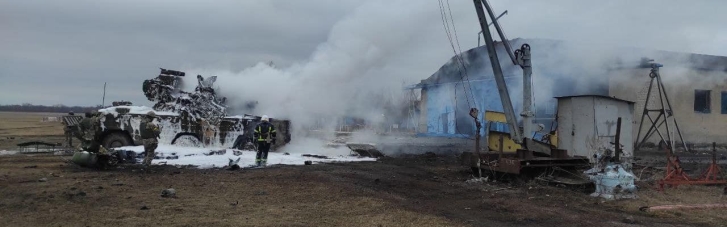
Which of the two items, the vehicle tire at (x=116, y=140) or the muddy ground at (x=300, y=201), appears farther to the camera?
the vehicle tire at (x=116, y=140)

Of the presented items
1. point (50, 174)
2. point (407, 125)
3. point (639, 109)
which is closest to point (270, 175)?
point (50, 174)

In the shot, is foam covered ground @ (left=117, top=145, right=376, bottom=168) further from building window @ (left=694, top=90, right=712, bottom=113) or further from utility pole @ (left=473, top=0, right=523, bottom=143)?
building window @ (left=694, top=90, right=712, bottom=113)

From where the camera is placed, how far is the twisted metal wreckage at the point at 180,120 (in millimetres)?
17016

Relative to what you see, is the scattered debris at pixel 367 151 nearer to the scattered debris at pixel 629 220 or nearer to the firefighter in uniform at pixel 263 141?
the firefighter in uniform at pixel 263 141

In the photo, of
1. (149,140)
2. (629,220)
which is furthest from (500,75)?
(149,140)

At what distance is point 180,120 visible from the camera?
56.6 ft

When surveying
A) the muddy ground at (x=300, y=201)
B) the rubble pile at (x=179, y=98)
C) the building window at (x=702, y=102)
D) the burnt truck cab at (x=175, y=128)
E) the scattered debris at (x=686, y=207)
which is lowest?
the muddy ground at (x=300, y=201)

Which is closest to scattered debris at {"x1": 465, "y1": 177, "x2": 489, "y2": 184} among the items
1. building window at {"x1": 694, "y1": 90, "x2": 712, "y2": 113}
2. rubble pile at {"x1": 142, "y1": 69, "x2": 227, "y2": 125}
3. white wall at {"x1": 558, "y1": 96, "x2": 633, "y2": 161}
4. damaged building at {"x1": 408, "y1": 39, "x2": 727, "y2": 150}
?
white wall at {"x1": 558, "y1": 96, "x2": 633, "y2": 161}

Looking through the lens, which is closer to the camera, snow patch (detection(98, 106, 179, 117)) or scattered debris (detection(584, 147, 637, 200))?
scattered debris (detection(584, 147, 637, 200))

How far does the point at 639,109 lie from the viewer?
77.0 feet

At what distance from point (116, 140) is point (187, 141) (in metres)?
2.21

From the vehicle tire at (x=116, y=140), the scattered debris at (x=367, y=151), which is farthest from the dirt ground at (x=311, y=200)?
the scattered debris at (x=367, y=151)

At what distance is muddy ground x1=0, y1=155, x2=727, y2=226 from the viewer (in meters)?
6.99

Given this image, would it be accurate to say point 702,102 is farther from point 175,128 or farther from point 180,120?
point 175,128
